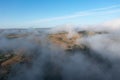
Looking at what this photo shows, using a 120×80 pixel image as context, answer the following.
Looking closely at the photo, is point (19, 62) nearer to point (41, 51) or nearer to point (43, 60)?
point (43, 60)

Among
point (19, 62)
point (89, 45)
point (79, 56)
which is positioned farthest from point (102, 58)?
point (19, 62)

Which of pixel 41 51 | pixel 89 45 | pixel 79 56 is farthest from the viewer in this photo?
pixel 89 45

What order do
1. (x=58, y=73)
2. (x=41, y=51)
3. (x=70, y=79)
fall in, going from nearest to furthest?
(x=70, y=79) → (x=58, y=73) → (x=41, y=51)

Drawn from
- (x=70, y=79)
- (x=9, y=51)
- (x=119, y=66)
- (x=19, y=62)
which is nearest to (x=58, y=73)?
(x=70, y=79)

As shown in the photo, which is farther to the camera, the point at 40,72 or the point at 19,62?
the point at 19,62

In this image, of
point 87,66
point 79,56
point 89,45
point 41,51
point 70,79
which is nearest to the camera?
point 70,79

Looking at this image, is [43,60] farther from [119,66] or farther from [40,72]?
[119,66]

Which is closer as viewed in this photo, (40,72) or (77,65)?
(40,72)

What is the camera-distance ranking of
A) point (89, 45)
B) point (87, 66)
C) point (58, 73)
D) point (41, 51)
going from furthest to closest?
point (89, 45) < point (41, 51) < point (87, 66) < point (58, 73)
